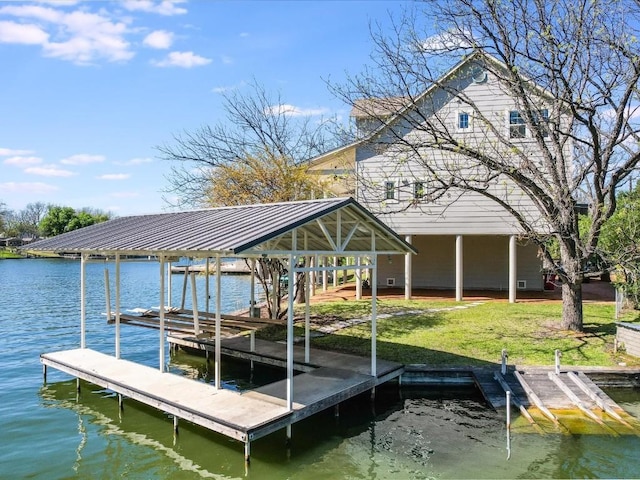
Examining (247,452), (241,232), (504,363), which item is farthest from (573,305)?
(247,452)

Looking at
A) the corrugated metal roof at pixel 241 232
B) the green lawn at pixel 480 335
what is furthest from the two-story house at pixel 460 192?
the corrugated metal roof at pixel 241 232

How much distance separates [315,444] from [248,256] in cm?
402

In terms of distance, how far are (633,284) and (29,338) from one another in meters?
21.5

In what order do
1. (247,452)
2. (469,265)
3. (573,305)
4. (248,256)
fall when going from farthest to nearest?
(469,265)
(573,305)
(248,256)
(247,452)

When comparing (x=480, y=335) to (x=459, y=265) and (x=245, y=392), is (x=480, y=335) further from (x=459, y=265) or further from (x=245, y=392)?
(x=245, y=392)

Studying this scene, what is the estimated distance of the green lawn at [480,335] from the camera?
12.1 m

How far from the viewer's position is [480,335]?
46.3ft

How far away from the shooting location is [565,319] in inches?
564

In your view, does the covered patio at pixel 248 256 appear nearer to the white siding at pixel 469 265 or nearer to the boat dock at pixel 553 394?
the boat dock at pixel 553 394

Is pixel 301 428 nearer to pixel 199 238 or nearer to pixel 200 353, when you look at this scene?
pixel 199 238

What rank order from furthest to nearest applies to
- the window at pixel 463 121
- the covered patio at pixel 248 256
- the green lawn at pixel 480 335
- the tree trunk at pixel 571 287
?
the window at pixel 463 121
the tree trunk at pixel 571 287
the green lawn at pixel 480 335
the covered patio at pixel 248 256

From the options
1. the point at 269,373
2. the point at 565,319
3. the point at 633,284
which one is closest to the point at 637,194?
the point at 633,284

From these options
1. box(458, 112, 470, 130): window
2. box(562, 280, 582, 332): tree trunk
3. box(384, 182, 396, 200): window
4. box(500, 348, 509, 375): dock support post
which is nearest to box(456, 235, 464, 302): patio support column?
box(384, 182, 396, 200): window

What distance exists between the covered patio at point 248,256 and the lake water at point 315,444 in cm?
59
